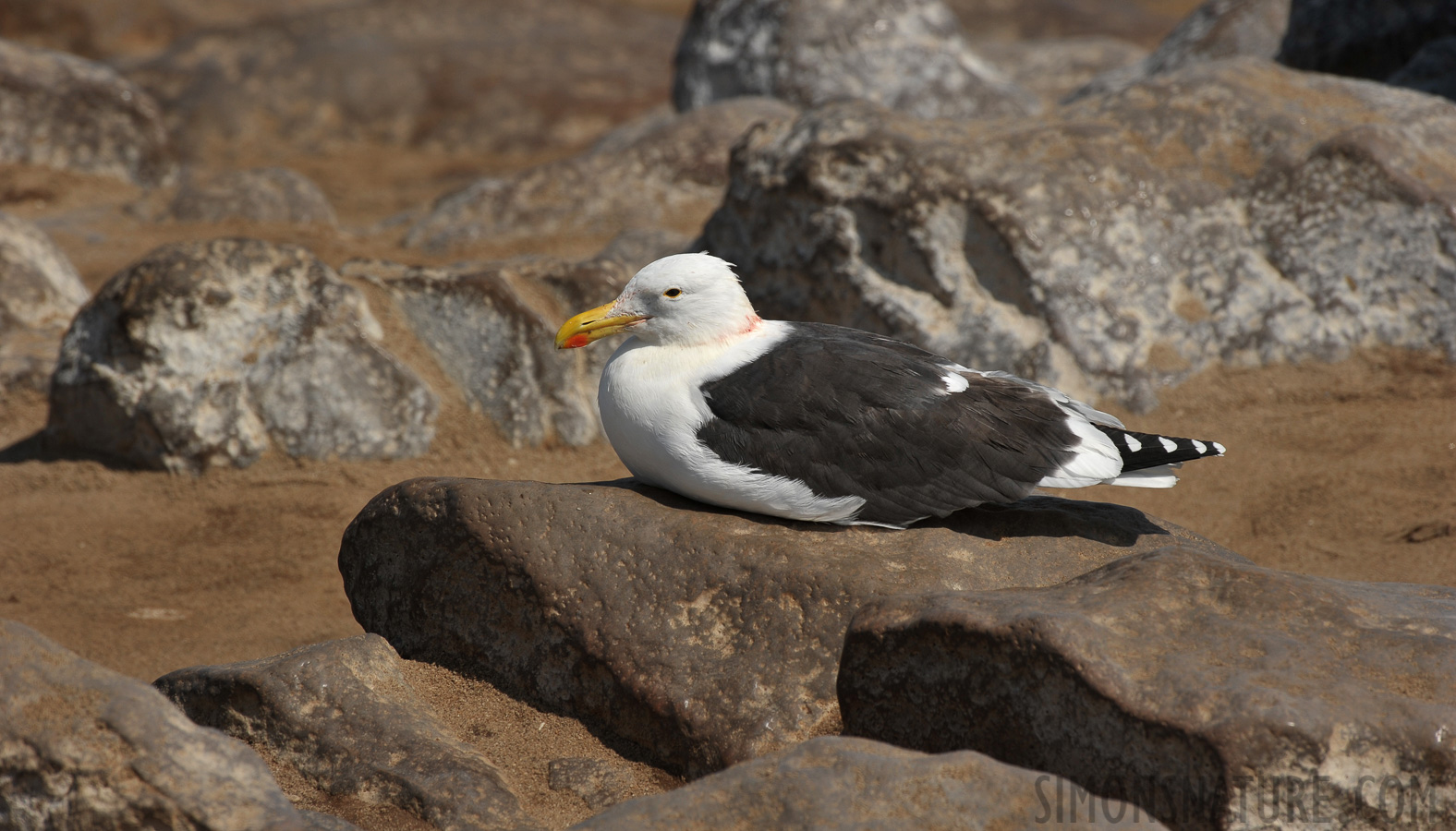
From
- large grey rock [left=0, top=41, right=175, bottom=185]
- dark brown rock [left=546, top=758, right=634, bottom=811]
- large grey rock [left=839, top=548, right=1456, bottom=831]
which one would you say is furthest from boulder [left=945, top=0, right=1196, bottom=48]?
dark brown rock [left=546, top=758, right=634, bottom=811]

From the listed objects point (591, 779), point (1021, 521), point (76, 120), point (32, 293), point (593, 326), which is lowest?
point (32, 293)

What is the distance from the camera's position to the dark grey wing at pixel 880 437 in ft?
13.1

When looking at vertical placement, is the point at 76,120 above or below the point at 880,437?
below

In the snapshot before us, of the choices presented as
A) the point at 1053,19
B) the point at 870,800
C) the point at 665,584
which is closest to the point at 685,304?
the point at 665,584

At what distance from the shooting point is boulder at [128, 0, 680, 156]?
15727 mm

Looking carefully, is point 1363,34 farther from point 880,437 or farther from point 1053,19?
point 1053,19

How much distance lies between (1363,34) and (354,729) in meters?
10.7

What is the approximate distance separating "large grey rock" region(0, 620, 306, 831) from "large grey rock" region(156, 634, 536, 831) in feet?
2.04

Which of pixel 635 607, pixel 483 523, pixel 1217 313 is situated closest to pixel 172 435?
pixel 483 523

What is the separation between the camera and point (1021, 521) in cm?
417

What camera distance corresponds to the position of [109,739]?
2.66 m

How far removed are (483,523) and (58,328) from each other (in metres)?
5.89

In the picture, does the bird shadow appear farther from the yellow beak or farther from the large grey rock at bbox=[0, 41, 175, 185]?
the large grey rock at bbox=[0, 41, 175, 185]

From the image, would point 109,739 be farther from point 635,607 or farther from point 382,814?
point 635,607
